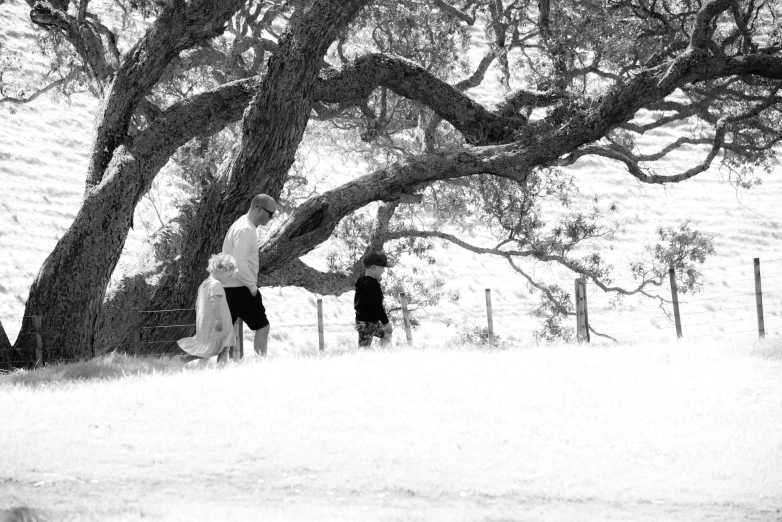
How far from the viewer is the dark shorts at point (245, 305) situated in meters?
10.4

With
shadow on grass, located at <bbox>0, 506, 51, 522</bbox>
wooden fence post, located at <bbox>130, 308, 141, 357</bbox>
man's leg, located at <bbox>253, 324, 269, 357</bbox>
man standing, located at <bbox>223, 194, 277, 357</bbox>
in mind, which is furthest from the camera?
wooden fence post, located at <bbox>130, 308, 141, 357</bbox>

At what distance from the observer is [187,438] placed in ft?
25.5

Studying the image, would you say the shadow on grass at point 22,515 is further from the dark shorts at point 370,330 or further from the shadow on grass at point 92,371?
the dark shorts at point 370,330

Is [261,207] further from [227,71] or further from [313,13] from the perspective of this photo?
[227,71]

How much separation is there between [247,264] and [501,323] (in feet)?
99.0

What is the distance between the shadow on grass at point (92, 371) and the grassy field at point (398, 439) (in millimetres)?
43

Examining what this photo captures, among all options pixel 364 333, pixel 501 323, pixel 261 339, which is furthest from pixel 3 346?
pixel 501 323

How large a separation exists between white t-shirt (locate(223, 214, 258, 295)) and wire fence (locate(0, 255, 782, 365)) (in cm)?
241

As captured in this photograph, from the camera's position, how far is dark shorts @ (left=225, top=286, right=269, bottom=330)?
10.4 m

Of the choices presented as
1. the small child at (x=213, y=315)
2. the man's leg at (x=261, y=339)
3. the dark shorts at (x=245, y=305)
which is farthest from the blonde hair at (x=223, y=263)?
the man's leg at (x=261, y=339)

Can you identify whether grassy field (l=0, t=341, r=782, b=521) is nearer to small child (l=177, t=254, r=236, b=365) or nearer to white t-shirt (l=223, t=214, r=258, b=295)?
small child (l=177, t=254, r=236, b=365)

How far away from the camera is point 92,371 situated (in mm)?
10688

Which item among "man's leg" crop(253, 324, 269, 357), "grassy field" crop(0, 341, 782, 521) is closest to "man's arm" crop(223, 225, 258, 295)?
"man's leg" crop(253, 324, 269, 357)

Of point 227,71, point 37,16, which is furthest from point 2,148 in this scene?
point 37,16
